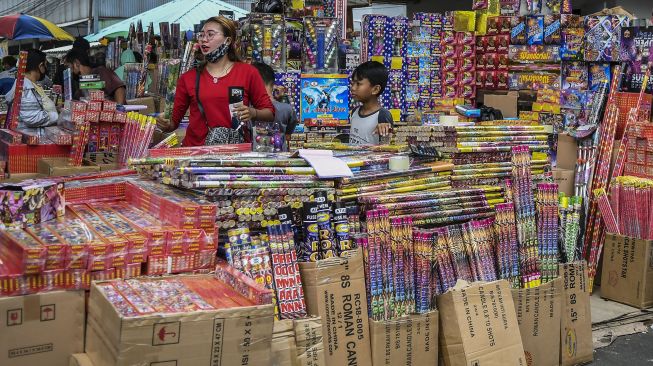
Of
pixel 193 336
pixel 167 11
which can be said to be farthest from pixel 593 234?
pixel 167 11

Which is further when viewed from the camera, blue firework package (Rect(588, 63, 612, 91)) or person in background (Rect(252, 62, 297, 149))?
blue firework package (Rect(588, 63, 612, 91))

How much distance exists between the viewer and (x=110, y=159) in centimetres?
532

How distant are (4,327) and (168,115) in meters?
3.05

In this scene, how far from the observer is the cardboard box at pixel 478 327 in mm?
3852

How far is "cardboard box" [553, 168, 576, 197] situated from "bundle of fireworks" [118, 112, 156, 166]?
348 centimetres

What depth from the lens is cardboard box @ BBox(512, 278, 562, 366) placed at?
428 cm

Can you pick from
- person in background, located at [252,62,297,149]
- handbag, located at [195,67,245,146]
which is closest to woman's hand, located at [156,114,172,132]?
handbag, located at [195,67,245,146]

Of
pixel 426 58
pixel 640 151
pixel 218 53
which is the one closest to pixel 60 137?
pixel 218 53

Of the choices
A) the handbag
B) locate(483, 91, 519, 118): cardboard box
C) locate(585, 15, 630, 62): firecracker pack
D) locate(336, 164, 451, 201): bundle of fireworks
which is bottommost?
locate(336, 164, 451, 201): bundle of fireworks

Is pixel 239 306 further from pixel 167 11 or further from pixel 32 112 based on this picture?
pixel 167 11

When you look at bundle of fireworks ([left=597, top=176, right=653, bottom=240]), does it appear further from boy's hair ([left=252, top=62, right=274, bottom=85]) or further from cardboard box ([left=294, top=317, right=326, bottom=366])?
cardboard box ([left=294, top=317, right=326, bottom=366])

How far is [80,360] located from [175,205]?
0.75 meters

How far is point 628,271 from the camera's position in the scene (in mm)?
5922

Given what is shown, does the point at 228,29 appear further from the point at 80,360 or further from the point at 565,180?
the point at 565,180
